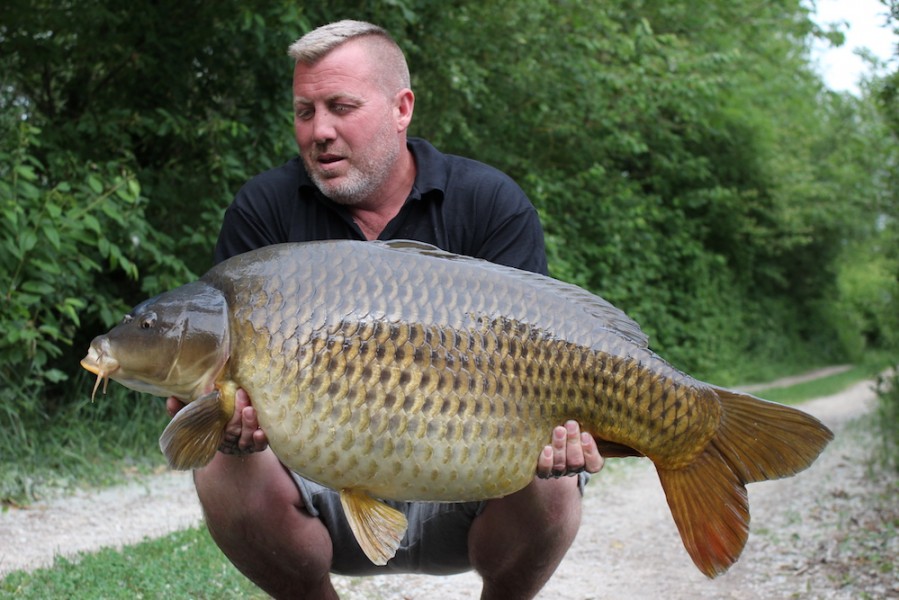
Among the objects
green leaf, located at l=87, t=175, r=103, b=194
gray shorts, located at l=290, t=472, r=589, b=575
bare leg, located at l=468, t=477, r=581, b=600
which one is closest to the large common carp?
bare leg, located at l=468, t=477, r=581, b=600

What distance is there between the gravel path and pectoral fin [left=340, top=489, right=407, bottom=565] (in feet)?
4.65

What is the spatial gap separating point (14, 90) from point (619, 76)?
4.59m

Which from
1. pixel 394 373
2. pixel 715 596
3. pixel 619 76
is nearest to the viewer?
pixel 394 373

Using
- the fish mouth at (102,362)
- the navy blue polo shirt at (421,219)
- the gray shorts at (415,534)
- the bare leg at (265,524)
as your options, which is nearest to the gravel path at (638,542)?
the gray shorts at (415,534)

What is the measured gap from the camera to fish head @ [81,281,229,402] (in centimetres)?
167

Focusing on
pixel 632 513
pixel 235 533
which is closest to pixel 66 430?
pixel 632 513

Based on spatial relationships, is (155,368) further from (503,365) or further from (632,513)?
(632,513)

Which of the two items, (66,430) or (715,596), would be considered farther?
(66,430)

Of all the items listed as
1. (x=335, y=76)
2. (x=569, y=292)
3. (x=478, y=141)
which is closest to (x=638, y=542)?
(x=569, y=292)

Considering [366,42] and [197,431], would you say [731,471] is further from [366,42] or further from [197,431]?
[366,42]

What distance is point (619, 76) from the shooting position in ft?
26.8

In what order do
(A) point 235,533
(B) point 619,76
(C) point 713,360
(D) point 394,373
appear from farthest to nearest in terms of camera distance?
(C) point 713,360, (B) point 619,76, (A) point 235,533, (D) point 394,373

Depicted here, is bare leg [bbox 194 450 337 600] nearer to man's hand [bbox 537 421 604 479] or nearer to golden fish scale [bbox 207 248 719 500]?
golden fish scale [bbox 207 248 719 500]

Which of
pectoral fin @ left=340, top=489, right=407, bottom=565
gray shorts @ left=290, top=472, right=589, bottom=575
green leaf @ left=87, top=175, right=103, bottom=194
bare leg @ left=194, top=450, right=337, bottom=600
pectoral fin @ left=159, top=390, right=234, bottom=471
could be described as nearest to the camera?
pectoral fin @ left=159, top=390, right=234, bottom=471
